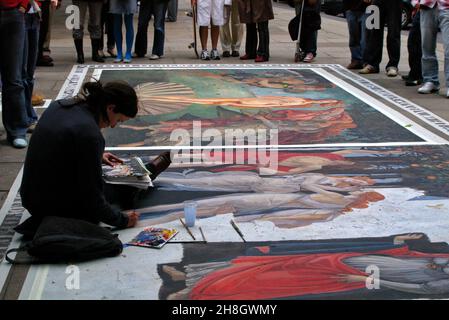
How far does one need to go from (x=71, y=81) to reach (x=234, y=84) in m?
2.16

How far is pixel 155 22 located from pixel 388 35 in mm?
3678

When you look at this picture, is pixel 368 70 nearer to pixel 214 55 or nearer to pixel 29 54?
pixel 214 55

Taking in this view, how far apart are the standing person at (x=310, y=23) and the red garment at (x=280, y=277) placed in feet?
24.6

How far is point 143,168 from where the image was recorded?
482 cm

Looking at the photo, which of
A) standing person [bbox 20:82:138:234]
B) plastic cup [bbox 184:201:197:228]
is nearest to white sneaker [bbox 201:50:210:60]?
plastic cup [bbox 184:201:197:228]

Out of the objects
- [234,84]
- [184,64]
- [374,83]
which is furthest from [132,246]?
[184,64]

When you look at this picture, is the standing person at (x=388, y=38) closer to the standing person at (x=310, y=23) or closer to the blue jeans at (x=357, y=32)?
the blue jeans at (x=357, y=32)

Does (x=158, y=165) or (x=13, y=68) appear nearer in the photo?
(x=158, y=165)

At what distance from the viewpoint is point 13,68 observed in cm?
593

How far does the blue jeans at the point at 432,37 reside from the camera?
836 centimetres

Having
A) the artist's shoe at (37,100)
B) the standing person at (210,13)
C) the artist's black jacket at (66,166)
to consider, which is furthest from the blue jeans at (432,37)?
the artist's black jacket at (66,166)

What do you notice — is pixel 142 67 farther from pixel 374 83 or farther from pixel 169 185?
pixel 169 185

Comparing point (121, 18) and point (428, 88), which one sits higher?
point (121, 18)

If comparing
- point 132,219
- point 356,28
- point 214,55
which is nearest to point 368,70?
point 356,28
